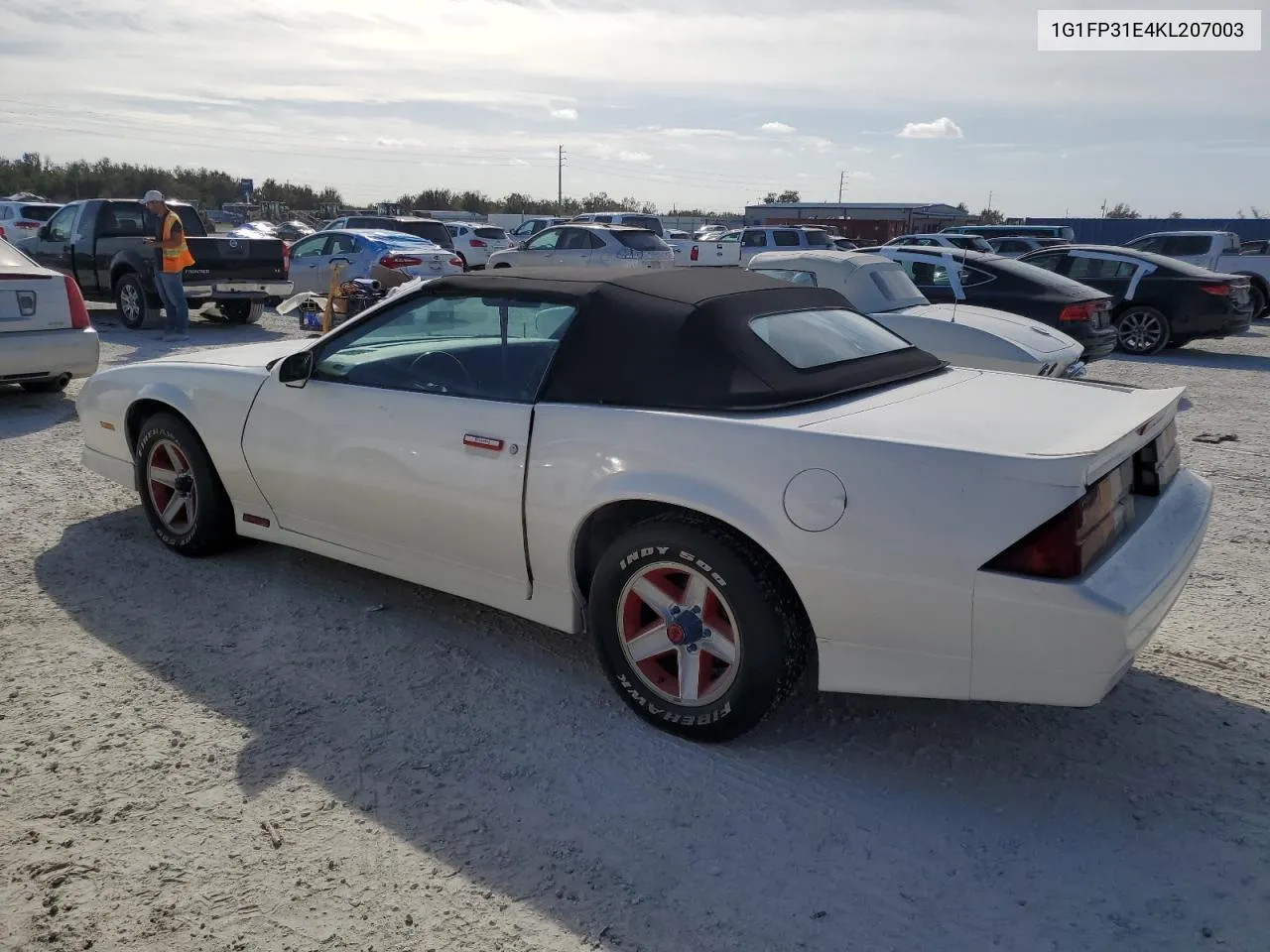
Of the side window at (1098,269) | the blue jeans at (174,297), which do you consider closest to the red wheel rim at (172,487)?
the blue jeans at (174,297)

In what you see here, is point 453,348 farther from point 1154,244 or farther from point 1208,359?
point 1154,244

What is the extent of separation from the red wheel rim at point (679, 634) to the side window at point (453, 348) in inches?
33.2

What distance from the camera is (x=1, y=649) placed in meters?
3.84

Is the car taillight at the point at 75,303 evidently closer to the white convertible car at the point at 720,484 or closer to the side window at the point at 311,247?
the white convertible car at the point at 720,484

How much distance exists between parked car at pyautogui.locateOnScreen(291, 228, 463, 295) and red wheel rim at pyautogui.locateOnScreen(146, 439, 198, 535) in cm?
1029

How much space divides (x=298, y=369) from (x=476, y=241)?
2109 cm

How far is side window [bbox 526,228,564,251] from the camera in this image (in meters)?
18.5

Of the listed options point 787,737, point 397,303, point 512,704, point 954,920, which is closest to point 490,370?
point 397,303

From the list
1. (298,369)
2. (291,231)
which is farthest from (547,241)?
(291,231)

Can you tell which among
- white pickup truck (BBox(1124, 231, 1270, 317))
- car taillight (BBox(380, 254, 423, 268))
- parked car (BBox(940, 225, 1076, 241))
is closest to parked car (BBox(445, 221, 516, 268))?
car taillight (BBox(380, 254, 423, 268))

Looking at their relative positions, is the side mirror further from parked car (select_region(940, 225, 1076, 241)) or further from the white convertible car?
parked car (select_region(940, 225, 1076, 241))

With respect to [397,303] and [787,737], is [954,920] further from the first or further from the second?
[397,303]

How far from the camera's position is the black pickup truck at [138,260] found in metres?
12.7

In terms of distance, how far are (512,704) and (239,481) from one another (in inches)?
71.4
